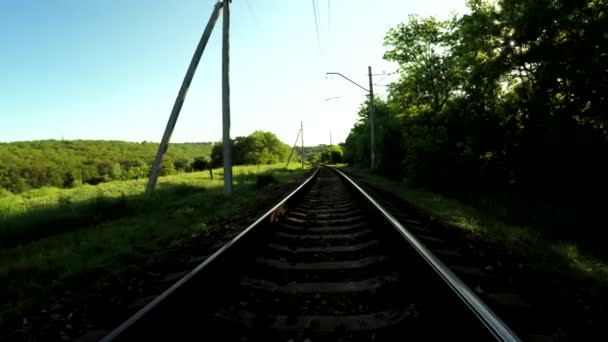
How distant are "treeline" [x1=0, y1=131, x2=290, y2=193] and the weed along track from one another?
3104 inches

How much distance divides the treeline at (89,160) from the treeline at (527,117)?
70258 mm

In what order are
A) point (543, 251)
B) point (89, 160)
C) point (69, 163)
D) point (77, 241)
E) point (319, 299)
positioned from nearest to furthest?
point (319, 299), point (543, 251), point (77, 241), point (69, 163), point (89, 160)

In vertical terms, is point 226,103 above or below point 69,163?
above

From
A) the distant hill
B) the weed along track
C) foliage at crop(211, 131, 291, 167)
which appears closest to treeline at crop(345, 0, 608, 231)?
the weed along track

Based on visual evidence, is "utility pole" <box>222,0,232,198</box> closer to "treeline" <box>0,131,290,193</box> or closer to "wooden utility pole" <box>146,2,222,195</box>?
"wooden utility pole" <box>146,2,222,195</box>

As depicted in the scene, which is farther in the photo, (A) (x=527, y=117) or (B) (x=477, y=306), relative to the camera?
(A) (x=527, y=117)

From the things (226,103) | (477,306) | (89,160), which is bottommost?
(477,306)

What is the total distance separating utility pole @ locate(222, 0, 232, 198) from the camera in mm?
12578

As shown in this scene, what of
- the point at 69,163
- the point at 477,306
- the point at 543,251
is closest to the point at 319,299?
the point at 477,306

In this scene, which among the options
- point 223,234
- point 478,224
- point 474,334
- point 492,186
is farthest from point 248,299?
point 492,186

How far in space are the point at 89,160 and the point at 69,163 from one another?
14.9m

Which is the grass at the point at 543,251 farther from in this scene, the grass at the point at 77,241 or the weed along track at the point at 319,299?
the grass at the point at 77,241

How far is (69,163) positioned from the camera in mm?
133500

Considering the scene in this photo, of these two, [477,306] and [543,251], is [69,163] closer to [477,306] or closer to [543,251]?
[543,251]
